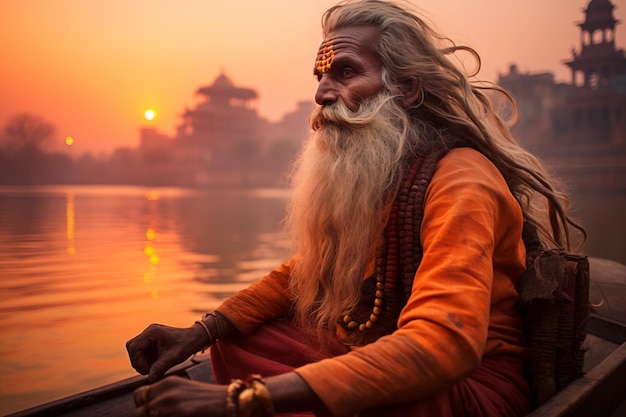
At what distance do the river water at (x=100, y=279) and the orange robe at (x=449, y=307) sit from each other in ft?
6.61

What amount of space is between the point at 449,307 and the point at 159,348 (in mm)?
944

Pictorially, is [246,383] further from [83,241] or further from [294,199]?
[83,241]

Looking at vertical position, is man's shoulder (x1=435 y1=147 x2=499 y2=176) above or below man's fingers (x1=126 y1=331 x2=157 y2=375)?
above

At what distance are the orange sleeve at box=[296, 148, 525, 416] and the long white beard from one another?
0.66 ft

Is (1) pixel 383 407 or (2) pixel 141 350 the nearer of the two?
(1) pixel 383 407

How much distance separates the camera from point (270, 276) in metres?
1.87

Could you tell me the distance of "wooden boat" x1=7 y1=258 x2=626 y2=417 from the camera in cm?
131

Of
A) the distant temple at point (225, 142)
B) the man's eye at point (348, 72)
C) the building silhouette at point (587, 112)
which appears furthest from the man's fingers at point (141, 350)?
the distant temple at point (225, 142)

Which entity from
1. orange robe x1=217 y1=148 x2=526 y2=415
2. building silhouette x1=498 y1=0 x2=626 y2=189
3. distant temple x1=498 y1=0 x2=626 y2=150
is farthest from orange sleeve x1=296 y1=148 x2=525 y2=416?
distant temple x1=498 y1=0 x2=626 y2=150

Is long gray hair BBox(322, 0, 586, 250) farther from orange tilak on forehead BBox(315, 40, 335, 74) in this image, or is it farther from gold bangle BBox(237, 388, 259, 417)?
Result: gold bangle BBox(237, 388, 259, 417)

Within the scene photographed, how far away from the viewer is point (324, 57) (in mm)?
1630

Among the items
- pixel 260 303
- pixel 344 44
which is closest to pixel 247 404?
pixel 260 303

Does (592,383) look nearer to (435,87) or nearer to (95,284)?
(435,87)

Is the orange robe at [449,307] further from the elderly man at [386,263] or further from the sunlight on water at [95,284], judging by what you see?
the sunlight on water at [95,284]
